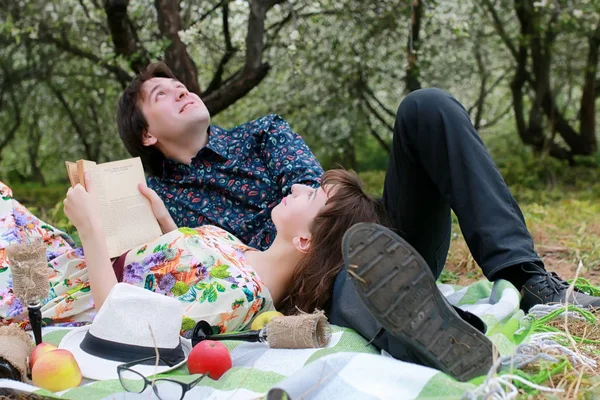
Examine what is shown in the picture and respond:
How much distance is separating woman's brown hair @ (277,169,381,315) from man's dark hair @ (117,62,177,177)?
1066 mm

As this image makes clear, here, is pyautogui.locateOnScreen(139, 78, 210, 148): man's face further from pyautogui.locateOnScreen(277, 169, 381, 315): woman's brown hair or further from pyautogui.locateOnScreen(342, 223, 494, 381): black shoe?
pyautogui.locateOnScreen(342, 223, 494, 381): black shoe

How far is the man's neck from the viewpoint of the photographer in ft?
Answer: 9.75

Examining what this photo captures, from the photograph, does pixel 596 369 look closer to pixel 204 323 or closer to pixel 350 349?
pixel 350 349

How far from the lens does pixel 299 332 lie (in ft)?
6.48

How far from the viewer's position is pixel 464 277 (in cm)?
352

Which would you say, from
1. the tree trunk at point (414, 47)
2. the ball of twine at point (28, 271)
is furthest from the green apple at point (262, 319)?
the tree trunk at point (414, 47)

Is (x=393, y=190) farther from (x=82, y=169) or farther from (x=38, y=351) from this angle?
(x=38, y=351)

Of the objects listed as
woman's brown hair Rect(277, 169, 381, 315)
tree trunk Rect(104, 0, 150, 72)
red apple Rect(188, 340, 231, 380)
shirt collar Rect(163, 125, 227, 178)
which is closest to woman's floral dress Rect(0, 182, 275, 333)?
woman's brown hair Rect(277, 169, 381, 315)

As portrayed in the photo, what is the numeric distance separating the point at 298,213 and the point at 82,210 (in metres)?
0.75

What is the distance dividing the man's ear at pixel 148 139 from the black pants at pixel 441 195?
112 cm

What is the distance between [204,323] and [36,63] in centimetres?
741

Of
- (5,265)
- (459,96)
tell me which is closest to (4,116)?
(459,96)

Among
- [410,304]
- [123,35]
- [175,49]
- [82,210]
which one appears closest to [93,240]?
[82,210]

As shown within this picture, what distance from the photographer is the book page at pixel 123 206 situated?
7.79ft
